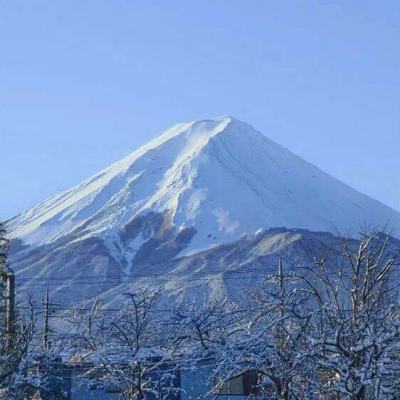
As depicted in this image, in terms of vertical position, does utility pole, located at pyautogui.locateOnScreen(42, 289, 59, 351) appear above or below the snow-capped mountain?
below

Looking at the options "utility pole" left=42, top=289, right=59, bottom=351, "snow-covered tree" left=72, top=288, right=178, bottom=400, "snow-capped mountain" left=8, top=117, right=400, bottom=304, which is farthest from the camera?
"snow-capped mountain" left=8, top=117, right=400, bottom=304

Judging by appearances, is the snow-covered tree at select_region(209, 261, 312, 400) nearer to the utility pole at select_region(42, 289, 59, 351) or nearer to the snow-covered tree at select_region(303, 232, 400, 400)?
the snow-covered tree at select_region(303, 232, 400, 400)

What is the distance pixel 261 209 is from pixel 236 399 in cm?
16576

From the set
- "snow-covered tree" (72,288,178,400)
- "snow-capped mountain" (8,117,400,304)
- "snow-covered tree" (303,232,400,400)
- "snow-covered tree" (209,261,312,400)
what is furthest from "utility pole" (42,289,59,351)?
"snow-capped mountain" (8,117,400,304)

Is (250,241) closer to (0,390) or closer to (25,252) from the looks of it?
(25,252)

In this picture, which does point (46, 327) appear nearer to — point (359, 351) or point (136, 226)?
point (359, 351)

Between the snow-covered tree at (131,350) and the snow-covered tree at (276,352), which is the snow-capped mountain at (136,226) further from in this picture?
the snow-covered tree at (276,352)

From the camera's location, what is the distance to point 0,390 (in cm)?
1602

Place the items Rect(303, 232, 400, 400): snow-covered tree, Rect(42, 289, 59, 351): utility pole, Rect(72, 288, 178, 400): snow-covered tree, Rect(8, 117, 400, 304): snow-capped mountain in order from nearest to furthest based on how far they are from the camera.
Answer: Rect(303, 232, 400, 400): snow-covered tree
Rect(72, 288, 178, 400): snow-covered tree
Rect(42, 289, 59, 351): utility pole
Rect(8, 117, 400, 304): snow-capped mountain

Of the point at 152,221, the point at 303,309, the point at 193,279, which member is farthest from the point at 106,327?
the point at 152,221

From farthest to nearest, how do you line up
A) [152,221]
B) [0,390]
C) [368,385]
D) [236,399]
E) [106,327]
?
[152,221]
[236,399]
[0,390]
[106,327]
[368,385]

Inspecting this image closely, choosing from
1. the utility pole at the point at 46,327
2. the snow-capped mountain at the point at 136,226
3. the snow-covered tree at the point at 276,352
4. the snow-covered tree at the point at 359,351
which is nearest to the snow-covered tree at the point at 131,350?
the snow-covered tree at the point at 276,352

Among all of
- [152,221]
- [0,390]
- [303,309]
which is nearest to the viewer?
[303,309]

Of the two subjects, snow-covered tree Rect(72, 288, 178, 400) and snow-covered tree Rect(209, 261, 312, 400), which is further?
snow-covered tree Rect(72, 288, 178, 400)
